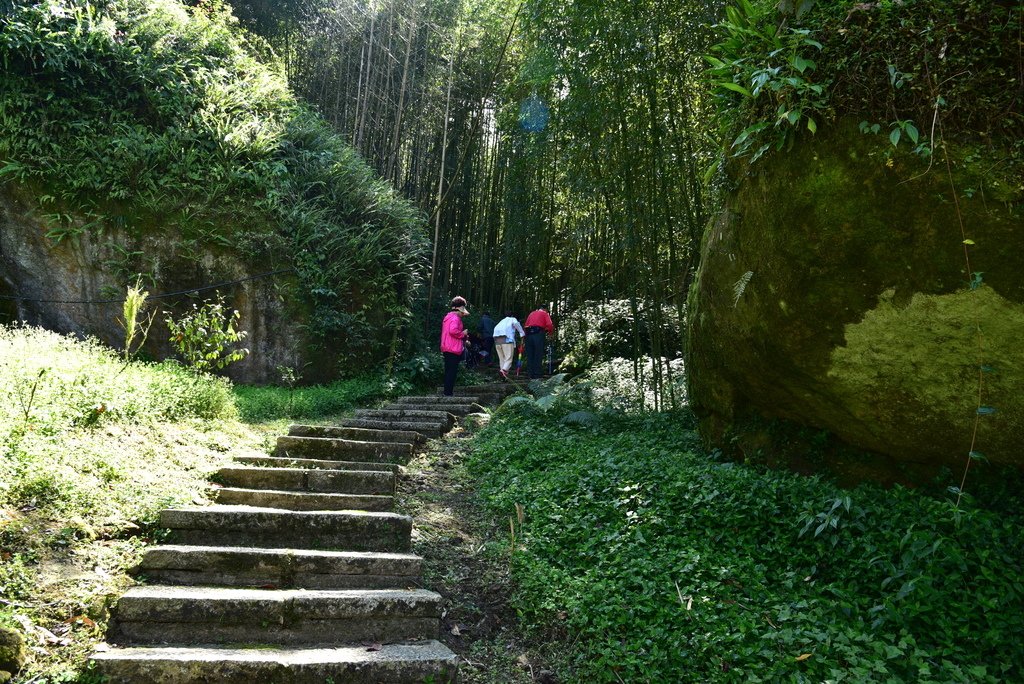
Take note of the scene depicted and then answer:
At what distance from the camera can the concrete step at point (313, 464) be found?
15.9 ft

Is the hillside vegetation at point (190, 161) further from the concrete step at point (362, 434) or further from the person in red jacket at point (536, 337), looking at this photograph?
the concrete step at point (362, 434)

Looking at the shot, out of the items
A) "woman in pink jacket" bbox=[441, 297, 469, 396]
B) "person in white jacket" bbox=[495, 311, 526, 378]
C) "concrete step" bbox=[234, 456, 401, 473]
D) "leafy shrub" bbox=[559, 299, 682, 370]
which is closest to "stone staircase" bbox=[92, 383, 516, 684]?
"concrete step" bbox=[234, 456, 401, 473]

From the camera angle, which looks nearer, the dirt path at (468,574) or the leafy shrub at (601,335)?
the dirt path at (468,574)

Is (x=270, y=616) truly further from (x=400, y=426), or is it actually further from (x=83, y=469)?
(x=400, y=426)

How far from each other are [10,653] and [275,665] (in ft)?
3.07

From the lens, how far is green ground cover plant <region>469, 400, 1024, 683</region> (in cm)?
259

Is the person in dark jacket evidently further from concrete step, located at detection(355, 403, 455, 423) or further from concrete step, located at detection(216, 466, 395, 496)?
concrete step, located at detection(216, 466, 395, 496)

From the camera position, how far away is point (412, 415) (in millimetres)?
7410

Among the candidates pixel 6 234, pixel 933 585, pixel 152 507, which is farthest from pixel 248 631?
pixel 6 234

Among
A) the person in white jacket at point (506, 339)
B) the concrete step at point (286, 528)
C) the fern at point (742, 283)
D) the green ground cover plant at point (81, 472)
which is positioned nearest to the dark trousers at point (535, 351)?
the person in white jacket at point (506, 339)

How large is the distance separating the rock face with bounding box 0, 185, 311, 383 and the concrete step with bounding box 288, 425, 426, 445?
2.62 meters

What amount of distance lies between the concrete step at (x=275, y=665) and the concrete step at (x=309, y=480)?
1.66 meters

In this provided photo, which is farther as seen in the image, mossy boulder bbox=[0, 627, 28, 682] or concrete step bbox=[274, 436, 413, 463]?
concrete step bbox=[274, 436, 413, 463]

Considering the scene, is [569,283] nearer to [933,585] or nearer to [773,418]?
[773,418]
